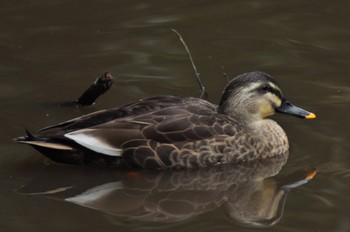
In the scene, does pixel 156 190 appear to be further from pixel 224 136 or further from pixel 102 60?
pixel 102 60

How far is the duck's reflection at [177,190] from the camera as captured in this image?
344 inches

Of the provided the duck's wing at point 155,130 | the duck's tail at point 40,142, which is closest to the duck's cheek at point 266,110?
the duck's wing at point 155,130

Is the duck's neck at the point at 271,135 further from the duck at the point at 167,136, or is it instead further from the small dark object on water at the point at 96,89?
the small dark object on water at the point at 96,89

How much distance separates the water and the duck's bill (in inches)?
8.1

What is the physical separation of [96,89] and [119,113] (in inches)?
33.4

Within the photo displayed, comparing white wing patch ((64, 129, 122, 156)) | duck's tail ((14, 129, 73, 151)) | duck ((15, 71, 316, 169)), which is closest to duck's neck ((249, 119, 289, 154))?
duck ((15, 71, 316, 169))

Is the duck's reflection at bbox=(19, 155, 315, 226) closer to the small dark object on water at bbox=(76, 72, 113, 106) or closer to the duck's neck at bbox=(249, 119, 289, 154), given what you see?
the duck's neck at bbox=(249, 119, 289, 154)

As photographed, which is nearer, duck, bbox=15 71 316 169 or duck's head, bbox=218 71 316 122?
duck, bbox=15 71 316 169

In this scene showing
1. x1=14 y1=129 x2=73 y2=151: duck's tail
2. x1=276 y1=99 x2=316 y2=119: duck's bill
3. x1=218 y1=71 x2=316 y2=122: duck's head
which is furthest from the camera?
x1=276 y1=99 x2=316 y2=119: duck's bill

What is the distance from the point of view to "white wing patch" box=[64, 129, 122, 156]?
374 inches

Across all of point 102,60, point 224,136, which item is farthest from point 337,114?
point 102,60

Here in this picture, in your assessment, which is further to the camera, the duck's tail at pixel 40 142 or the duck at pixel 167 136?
the duck at pixel 167 136

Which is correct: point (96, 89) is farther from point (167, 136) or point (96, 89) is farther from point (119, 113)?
point (167, 136)

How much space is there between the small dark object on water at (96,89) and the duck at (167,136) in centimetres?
51
